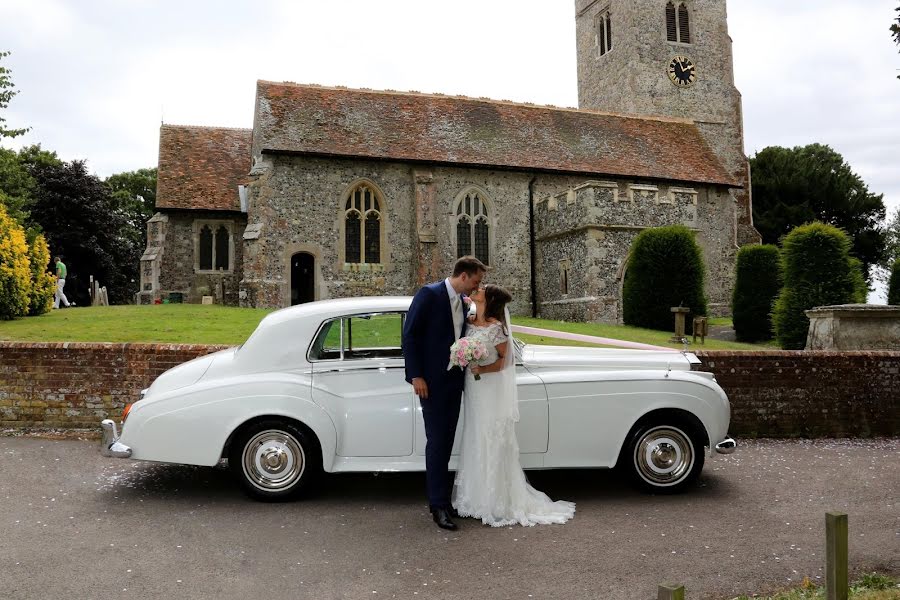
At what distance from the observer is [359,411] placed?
18.3 ft

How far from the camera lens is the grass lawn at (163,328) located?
45.2 ft

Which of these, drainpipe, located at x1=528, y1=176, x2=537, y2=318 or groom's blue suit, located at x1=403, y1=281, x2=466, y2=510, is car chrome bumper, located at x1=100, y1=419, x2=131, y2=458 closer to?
groom's blue suit, located at x1=403, y1=281, x2=466, y2=510

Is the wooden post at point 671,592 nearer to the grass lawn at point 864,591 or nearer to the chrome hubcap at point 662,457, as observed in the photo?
the grass lawn at point 864,591

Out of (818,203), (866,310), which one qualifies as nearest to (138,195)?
(818,203)

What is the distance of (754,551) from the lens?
4457 millimetres

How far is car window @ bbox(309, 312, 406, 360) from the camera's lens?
574cm

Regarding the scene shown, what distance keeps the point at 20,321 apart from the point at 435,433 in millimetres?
14984

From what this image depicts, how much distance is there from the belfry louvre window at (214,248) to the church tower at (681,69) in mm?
20865

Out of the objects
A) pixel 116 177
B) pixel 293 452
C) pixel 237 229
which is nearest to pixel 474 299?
pixel 293 452

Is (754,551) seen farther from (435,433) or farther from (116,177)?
(116,177)

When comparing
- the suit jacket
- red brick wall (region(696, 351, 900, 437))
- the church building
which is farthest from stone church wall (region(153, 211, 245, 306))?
the suit jacket

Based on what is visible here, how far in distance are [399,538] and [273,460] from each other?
4.48 feet

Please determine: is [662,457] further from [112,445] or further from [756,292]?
[756,292]

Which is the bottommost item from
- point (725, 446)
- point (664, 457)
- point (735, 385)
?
point (664, 457)
